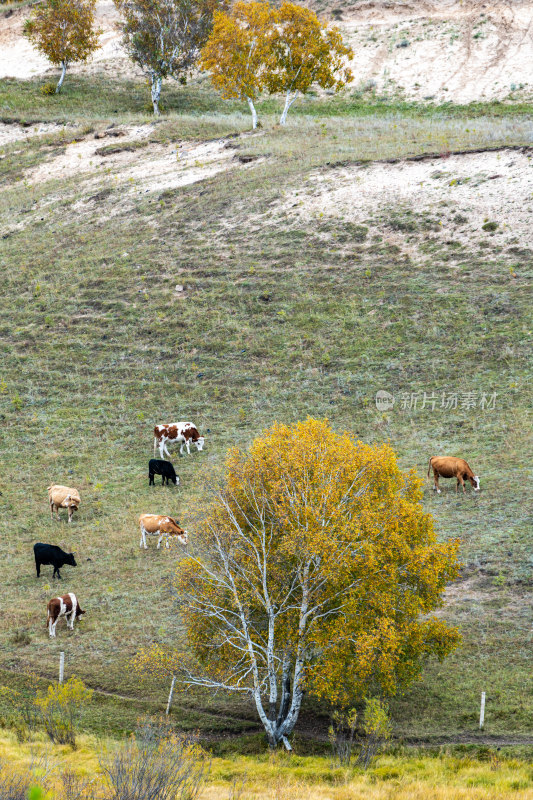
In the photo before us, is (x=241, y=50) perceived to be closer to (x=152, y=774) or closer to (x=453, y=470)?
(x=453, y=470)

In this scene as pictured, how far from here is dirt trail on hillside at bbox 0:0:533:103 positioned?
78.4 metres

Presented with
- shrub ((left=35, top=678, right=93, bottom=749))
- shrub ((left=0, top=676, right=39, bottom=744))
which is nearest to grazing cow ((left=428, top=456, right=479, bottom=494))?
shrub ((left=35, top=678, right=93, bottom=749))

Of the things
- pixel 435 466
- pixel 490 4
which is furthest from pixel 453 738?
pixel 490 4

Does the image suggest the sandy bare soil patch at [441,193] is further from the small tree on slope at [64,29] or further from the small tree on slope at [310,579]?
the small tree on slope at [64,29]

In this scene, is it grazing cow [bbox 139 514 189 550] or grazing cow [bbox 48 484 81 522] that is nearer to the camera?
grazing cow [bbox 139 514 189 550]

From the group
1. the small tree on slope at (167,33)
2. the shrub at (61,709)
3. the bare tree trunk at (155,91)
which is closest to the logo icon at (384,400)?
the shrub at (61,709)

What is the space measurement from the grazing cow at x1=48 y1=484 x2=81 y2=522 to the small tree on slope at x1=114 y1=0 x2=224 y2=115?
178 feet

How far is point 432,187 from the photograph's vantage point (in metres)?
52.6

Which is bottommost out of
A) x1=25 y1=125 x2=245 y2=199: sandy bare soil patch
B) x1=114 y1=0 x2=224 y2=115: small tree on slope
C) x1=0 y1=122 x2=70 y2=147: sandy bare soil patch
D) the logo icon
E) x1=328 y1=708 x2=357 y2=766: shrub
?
x1=328 y1=708 x2=357 y2=766: shrub

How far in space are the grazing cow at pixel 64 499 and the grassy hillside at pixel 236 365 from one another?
1.70 feet

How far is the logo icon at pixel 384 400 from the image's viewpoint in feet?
123

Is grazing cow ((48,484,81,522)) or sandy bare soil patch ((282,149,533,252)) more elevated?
sandy bare soil patch ((282,149,533,252))

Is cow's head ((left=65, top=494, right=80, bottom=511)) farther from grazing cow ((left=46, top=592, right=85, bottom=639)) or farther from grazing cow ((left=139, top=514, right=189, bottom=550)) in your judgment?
grazing cow ((left=46, top=592, right=85, bottom=639))

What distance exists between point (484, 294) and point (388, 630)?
29.4 m
